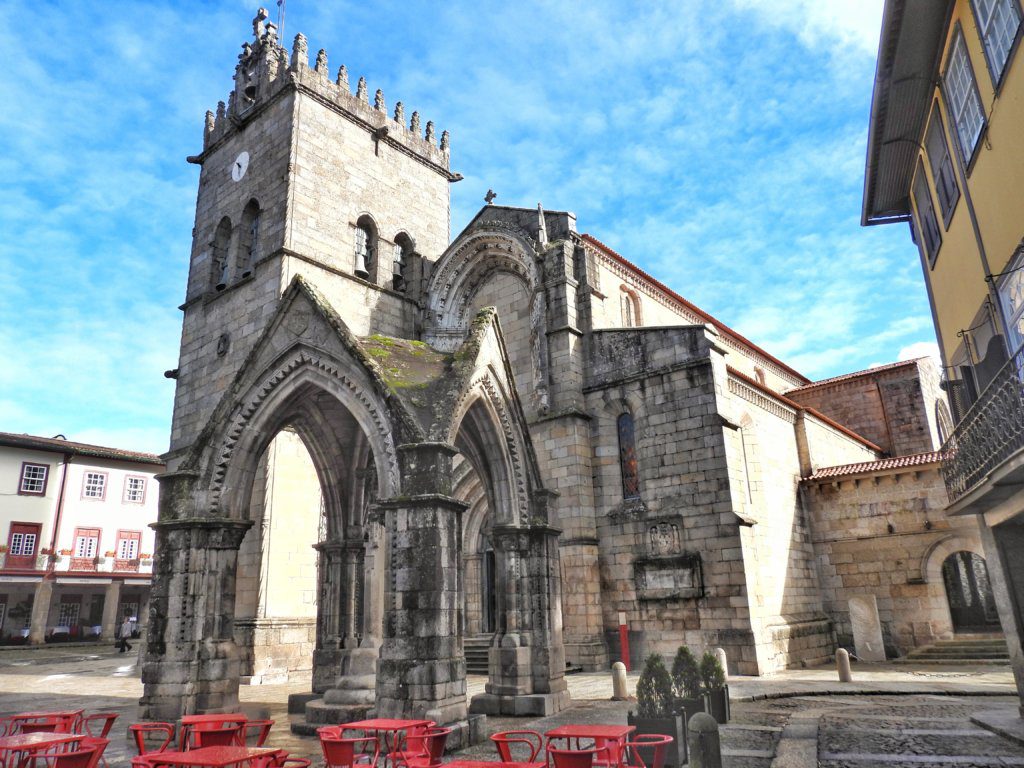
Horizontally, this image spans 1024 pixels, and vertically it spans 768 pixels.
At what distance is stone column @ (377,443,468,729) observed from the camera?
7930mm

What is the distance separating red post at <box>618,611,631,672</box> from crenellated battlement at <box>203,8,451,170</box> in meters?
17.0

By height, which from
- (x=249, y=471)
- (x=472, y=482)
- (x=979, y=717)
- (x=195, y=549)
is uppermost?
(x=472, y=482)

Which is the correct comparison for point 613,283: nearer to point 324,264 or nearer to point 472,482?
point 472,482

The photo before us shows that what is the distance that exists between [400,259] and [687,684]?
58.2 feet

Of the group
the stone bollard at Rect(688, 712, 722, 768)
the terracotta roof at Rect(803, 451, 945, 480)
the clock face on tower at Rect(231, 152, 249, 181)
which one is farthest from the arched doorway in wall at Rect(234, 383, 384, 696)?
the terracotta roof at Rect(803, 451, 945, 480)

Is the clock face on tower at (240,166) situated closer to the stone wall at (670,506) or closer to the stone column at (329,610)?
the stone wall at (670,506)

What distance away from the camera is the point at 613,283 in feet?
67.9

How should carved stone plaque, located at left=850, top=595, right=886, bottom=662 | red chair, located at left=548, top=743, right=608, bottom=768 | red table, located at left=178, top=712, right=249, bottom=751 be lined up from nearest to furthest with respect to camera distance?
1. red chair, located at left=548, top=743, right=608, bottom=768
2. red table, located at left=178, top=712, right=249, bottom=751
3. carved stone plaque, located at left=850, top=595, right=886, bottom=662

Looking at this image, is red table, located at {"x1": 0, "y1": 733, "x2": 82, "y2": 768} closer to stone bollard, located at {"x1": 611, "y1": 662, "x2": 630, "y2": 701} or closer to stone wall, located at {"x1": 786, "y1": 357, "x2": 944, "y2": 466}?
stone bollard, located at {"x1": 611, "y1": 662, "x2": 630, "y2": 701}

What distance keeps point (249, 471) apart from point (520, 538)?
13.4 ft

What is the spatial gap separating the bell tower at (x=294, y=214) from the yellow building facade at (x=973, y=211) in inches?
563

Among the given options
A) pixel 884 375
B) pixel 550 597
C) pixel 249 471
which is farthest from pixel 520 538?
pixel 884 375

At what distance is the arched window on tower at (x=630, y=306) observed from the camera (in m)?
21.0

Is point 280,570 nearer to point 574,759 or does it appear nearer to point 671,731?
point 671,731
